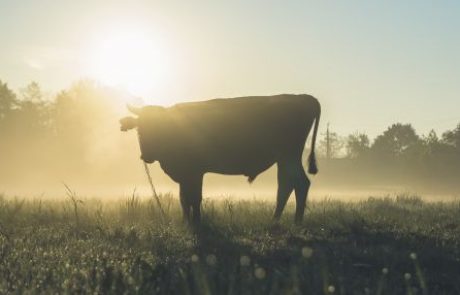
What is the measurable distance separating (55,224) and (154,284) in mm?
5261

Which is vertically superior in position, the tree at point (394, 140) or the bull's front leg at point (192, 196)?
the tree at point (394, 140)

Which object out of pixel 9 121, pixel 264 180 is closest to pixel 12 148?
pixel 9 121

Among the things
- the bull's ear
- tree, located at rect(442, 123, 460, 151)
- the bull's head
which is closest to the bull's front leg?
the bull's head

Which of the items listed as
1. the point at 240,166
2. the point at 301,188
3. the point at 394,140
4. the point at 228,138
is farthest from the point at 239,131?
the point at 394,140

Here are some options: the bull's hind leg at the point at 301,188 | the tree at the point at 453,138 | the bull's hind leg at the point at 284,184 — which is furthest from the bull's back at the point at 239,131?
the tree at the point at 453,138

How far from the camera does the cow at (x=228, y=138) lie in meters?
11.6

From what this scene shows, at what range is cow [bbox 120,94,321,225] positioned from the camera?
11.6 m

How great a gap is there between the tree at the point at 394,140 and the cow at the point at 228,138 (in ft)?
281

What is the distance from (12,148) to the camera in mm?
62656

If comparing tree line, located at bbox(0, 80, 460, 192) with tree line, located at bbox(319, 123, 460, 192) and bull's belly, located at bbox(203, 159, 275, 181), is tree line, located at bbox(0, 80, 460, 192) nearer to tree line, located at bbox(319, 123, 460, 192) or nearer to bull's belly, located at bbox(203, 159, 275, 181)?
tree line, located at bbox(319, 123, 460, 192)

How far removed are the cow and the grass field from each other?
36.7 inches

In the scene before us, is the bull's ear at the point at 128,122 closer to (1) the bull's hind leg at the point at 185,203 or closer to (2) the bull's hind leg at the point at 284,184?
(1) the bull's hind leg at the point at 185,203

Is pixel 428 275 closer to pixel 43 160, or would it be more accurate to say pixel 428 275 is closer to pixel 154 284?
pixel 154 284

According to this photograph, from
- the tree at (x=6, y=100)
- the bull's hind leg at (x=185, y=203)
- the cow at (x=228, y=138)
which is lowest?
the bull's hind leg at (x=185, y=203)
